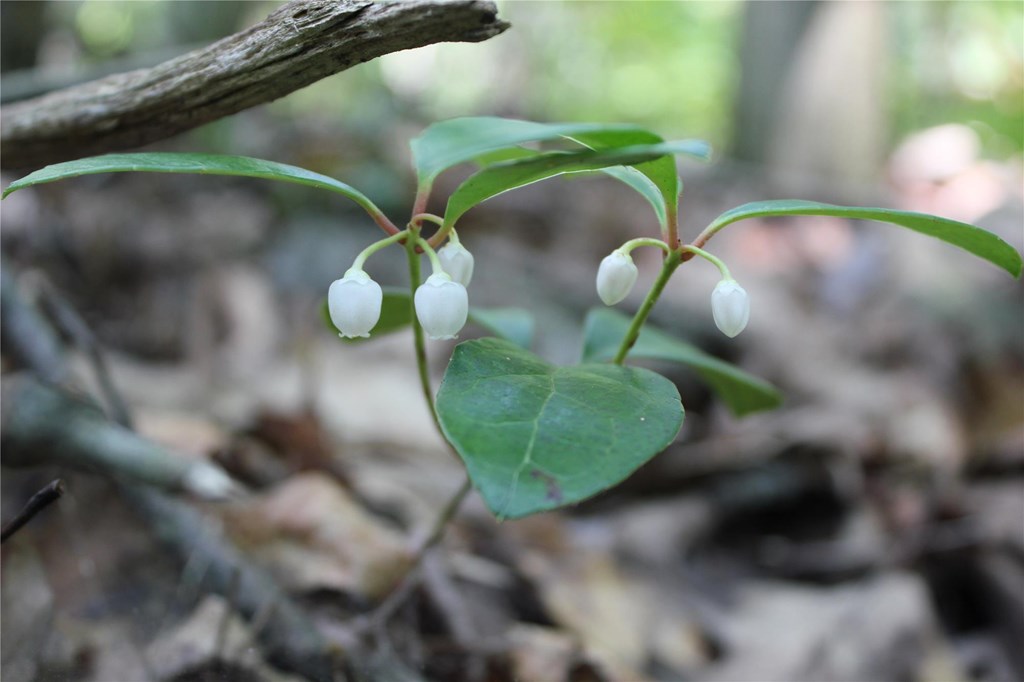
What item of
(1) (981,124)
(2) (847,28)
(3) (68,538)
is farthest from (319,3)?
(1) (981,124)

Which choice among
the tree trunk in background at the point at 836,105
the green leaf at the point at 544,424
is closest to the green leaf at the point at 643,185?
the green leaf at the point at 544,424

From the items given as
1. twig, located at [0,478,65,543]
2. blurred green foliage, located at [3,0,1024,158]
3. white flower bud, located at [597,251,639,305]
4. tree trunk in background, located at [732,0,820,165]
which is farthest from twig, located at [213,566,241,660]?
blurred green foliage, located at [3,0,1024,158]

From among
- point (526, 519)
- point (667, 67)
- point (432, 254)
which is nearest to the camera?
point (432, 254)

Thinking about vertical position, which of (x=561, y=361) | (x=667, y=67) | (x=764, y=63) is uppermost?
(x=764, y=63)

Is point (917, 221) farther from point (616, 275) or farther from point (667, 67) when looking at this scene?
point (667, 67)

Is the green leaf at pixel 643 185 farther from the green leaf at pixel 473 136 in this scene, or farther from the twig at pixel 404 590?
the twig at pixel 404 590

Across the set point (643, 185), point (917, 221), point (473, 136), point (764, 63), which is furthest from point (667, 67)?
point (473, 136)

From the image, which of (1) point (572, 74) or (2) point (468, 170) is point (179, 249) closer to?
(2) point (468, 170)
